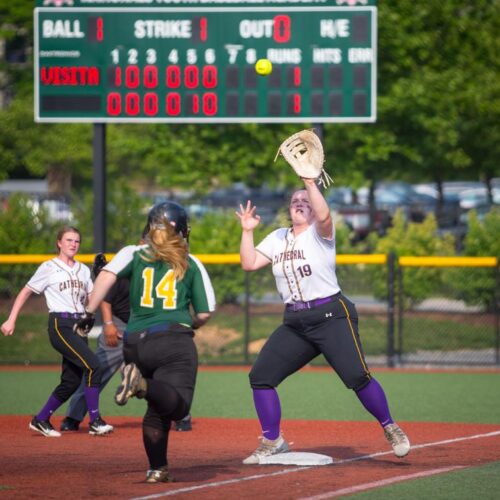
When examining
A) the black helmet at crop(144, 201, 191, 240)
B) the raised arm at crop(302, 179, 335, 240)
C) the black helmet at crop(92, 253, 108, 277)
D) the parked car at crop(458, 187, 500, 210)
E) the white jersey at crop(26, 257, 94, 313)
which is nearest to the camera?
the black helmet at crop(144, 201, 191, 240)

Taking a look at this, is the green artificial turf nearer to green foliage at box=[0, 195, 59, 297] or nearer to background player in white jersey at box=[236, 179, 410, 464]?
background player in white jersey at box=[236, 179, 410, 464]

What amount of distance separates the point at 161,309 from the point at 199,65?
9.55m

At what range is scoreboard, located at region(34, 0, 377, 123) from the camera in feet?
53.9

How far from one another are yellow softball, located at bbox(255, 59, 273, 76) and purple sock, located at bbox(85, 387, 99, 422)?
7.17 meters

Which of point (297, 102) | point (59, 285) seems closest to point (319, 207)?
point (59, 285)

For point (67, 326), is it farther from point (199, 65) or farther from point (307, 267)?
point (199, 65)

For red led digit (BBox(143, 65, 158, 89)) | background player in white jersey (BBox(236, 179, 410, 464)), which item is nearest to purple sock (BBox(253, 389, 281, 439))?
background player in white jersey (BBox(236, 179, 410, 464))

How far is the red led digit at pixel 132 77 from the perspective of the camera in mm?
16578

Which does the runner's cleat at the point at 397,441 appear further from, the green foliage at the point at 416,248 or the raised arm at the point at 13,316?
the green foliage at the point at 416,248

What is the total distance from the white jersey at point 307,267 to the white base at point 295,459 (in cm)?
110

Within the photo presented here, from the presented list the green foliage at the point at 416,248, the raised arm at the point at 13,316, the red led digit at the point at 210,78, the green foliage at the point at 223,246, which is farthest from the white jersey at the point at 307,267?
the green foliage at the point at 416,248

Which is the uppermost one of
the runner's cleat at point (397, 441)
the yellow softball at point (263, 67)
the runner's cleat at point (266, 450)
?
the yellow softball at point (263, 67)

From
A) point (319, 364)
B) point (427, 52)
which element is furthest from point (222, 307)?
point (427, 52)

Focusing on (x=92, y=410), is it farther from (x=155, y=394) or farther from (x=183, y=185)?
(x=183, y=185)
